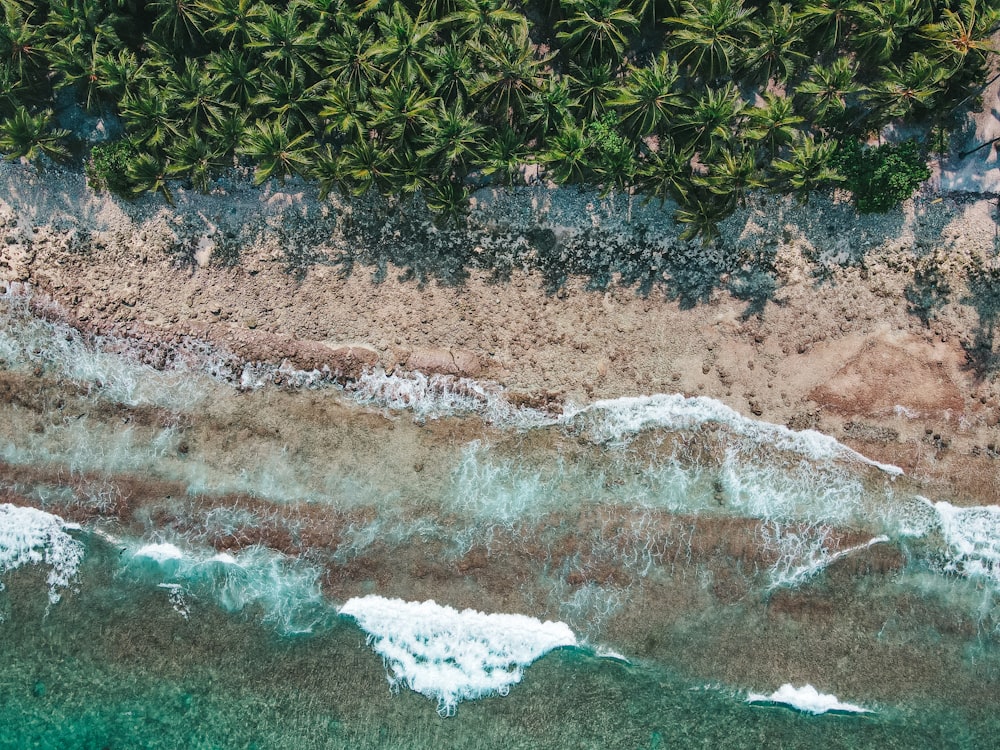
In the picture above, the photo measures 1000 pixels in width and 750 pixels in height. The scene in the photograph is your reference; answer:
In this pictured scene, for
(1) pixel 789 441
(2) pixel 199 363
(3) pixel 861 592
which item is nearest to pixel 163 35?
(2) pixel 199 363

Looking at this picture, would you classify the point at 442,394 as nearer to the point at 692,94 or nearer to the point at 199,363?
the point at 199,363

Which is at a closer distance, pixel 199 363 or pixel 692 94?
pixel 692 94

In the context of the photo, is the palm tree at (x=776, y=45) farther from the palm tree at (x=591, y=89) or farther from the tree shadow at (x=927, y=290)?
the tree shadow at (x=927, y=290)

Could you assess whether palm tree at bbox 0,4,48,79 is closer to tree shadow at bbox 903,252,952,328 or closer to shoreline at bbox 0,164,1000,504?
shoreline at bbox 0,164,1000,504

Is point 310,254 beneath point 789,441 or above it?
above

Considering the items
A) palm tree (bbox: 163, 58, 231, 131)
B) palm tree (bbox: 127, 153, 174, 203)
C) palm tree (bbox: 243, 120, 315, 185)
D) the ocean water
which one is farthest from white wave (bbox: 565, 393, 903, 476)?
palm tree (bbox: 127, 153, 174, 203)
